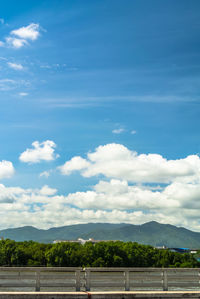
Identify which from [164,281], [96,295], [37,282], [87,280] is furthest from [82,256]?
[96,295]

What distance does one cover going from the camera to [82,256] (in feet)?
520

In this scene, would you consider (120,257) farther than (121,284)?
Yes

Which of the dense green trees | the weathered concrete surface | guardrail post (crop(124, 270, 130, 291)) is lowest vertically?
the dense green trees

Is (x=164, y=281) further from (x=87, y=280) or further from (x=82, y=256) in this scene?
(x=82, y=256)

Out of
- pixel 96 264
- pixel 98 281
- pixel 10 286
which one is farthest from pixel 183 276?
pixel 96 264

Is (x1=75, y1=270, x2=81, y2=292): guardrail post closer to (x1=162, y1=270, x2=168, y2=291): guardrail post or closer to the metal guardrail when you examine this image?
the metal guardrail

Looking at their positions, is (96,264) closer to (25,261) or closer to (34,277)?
(25,261)

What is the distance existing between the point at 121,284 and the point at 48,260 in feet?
470

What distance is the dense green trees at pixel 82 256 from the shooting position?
155500mm

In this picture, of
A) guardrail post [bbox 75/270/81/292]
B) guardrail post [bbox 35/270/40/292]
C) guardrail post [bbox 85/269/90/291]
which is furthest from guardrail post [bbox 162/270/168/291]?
guardrail post [bbox 35/270/40/292]

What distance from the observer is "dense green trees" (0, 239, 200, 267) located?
156 m

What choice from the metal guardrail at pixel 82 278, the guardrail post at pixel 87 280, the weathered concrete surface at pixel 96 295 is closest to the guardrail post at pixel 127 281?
the metal guardrail at pixel 82 278

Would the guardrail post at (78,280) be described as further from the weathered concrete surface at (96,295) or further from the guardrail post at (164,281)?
the guardrail post at (164,281)

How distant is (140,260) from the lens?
532 feet
